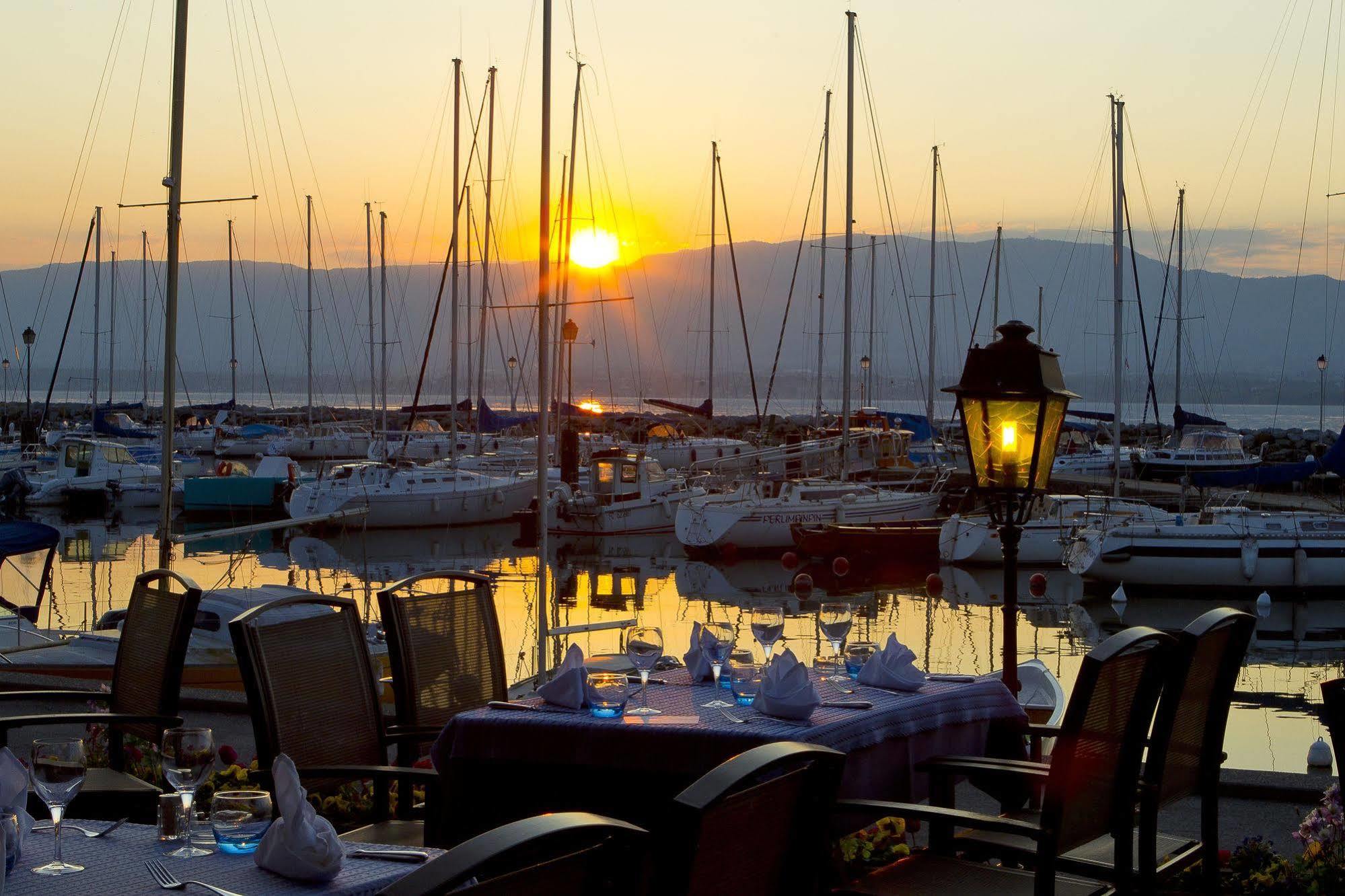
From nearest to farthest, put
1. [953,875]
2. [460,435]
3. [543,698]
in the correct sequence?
[953,875], [543,698], [460,435]

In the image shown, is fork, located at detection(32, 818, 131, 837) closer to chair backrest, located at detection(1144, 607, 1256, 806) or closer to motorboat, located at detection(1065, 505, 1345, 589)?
chair backrest, located at detection(1144, 607, 1256, 806)

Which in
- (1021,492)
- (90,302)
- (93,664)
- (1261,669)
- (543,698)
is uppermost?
(90,302)

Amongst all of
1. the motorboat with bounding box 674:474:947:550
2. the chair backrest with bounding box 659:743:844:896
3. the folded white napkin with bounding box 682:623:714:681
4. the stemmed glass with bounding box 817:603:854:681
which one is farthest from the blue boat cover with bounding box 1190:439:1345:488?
the chair backrest with bounding box 659:743:844:896

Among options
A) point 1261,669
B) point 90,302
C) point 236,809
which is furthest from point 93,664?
point 90,302

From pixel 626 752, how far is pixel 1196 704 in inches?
67.9

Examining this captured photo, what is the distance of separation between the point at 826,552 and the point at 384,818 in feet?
83.0

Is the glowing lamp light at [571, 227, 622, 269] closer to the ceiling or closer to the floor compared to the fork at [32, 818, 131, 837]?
closer to the ceiling

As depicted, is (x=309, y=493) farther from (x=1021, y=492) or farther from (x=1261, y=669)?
(x=1021, y=492)

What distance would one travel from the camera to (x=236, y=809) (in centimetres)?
307

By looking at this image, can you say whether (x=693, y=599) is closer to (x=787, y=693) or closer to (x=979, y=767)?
(x=787, y=693)

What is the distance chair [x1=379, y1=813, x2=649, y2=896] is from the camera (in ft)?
6.09

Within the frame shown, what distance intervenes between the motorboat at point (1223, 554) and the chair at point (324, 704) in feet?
72.9

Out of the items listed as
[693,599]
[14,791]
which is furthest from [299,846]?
[693,599]

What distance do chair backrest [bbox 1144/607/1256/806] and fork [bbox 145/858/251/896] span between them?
2606 millimetres
